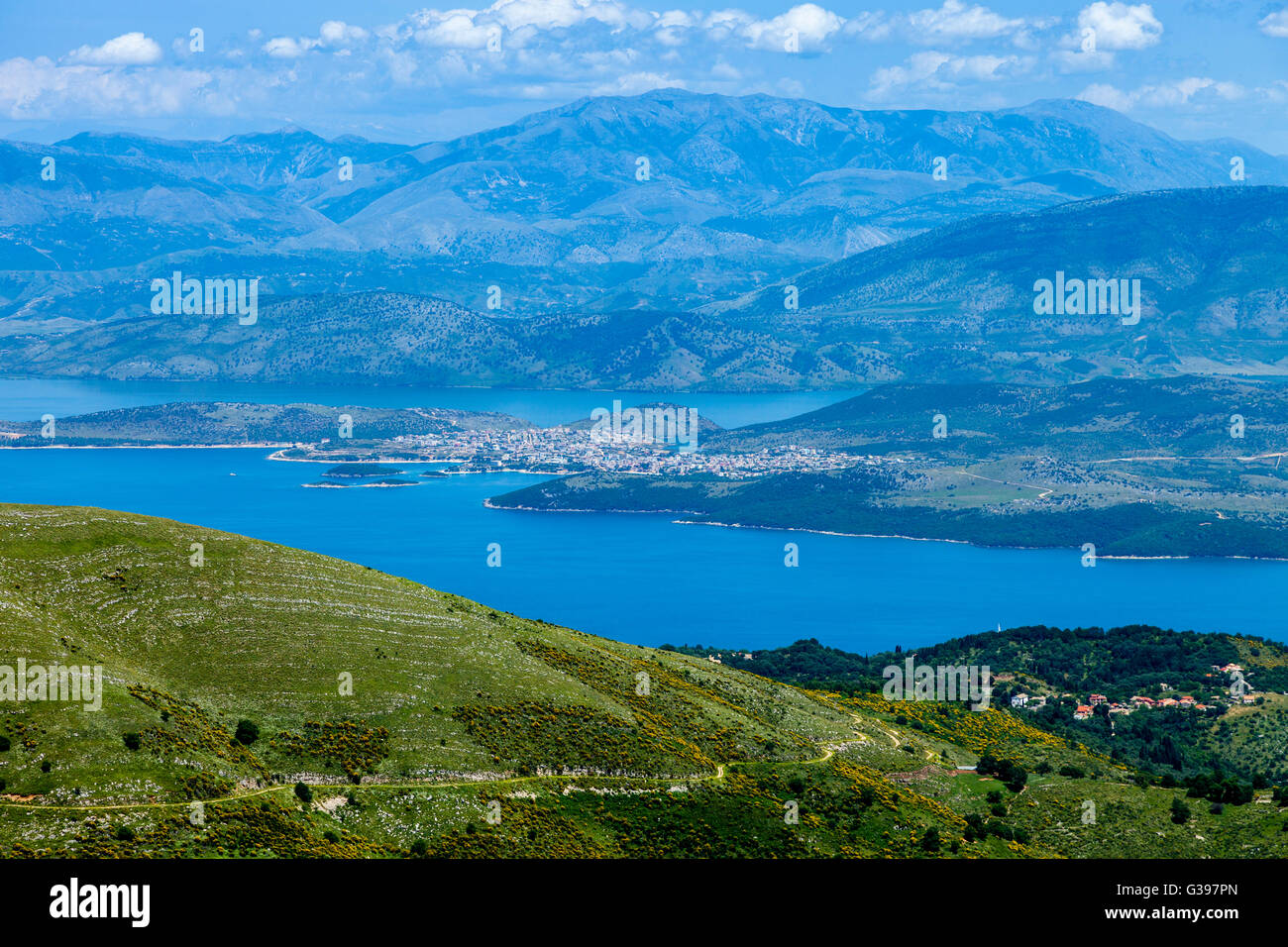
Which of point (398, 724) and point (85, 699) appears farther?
point (398, 724)

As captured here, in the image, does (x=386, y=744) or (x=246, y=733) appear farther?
(x=386, y=744)

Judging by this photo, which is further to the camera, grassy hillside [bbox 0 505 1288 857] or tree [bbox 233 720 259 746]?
tree [bbox 233 720 259 746]

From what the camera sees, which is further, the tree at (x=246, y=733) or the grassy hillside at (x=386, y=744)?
the tree at (x=246, y=733)

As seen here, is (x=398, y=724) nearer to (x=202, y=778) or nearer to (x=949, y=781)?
(x=202, y=778)
